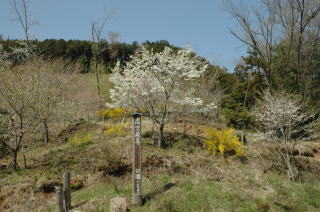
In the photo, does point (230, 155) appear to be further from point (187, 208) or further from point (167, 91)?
point (187, 208)

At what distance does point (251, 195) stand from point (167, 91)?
729 cm

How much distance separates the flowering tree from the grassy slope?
1.87 metres

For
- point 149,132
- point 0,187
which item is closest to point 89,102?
point 149,132

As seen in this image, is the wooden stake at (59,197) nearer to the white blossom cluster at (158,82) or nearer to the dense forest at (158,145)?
the dense forest at (158,145)

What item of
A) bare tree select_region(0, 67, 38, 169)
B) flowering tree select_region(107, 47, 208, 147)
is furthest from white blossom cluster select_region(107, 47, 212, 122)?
bare tree select_region(0, 67, 38, 169)

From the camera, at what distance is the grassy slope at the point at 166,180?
8.42 m

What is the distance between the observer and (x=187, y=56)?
1507cm

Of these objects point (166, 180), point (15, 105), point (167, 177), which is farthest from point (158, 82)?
point (15, 105)

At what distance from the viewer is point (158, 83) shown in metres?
14.6

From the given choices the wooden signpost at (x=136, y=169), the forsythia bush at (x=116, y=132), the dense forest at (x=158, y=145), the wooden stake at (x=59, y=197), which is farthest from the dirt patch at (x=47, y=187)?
the forsythia bush at (x=116, y=132)

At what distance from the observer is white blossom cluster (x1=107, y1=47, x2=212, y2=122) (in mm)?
14461

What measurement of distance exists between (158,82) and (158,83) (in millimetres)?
51

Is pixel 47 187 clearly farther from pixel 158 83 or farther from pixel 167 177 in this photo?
pixel 158 83

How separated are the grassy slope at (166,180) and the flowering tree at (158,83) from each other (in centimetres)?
187
